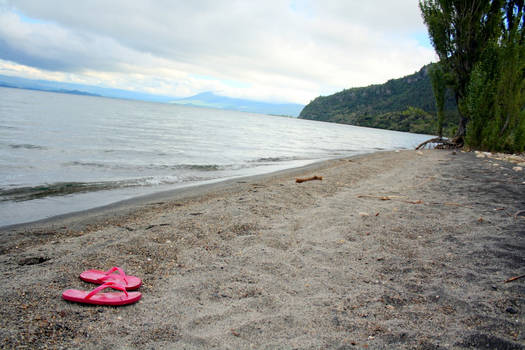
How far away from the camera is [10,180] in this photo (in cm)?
813

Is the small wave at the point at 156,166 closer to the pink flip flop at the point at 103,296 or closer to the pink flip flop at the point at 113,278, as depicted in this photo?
the pink flip flop at the point at 113,278

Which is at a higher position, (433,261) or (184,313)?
(433,261)

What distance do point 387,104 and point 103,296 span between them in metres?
163

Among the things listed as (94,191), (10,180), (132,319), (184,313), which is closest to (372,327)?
(184,313)

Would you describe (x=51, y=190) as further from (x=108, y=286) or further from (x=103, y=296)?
(x=103, y=296)

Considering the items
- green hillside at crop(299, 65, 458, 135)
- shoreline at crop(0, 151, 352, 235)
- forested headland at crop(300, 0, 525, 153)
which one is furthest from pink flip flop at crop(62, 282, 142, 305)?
green hillside at crop(299, 65, 458, 135)

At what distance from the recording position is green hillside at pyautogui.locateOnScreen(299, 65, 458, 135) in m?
117

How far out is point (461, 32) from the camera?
20.0 metres

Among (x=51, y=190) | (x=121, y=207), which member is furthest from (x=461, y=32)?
(x=51, y=190)

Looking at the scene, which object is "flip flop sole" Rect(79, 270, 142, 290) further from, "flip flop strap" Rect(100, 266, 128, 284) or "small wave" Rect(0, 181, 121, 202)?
"small wave" Rect(0, 181, 121, 202)

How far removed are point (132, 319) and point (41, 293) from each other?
1.03 meters

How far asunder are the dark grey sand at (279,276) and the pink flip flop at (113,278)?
110 millimetres

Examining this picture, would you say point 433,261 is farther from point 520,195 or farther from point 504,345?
point 520,195

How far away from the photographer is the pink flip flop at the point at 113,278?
2967mm
